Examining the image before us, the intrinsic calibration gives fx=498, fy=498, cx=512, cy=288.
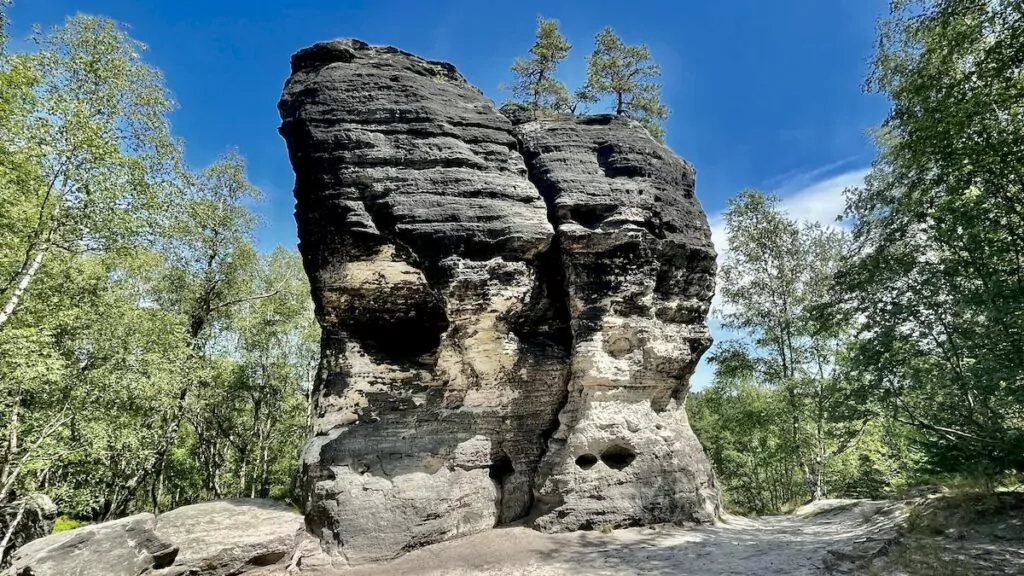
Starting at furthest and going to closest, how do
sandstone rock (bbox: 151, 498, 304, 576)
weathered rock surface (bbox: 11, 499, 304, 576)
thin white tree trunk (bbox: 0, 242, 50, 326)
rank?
1. thin white tree trunk (bbox: 0, 242, 50, 326)
2. sandstone rock (bbox: 151, 498, 304, 576)
3. weathered rock surface (bbox: 11, 499, 304, 576)

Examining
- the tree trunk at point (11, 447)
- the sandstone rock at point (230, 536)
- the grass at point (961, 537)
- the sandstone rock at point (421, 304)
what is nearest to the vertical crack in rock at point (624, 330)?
the sandstone rock at point (421, 304)

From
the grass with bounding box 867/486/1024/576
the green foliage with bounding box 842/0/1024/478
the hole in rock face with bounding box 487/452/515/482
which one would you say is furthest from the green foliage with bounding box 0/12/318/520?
the green foliage with bounding box 842/0/1024/478

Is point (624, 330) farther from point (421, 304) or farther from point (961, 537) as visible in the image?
point (961, 537)

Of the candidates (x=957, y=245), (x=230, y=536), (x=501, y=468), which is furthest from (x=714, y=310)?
(x=230, y=536)

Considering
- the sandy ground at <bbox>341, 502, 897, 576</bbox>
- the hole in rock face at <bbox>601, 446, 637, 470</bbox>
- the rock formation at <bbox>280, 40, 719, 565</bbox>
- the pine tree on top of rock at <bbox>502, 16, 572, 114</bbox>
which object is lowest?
the sandy ground at <bbox>341, 502, 897, 576</bbox>

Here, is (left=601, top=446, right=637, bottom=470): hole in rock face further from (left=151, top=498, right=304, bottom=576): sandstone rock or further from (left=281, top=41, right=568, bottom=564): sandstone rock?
(left=151, top=498, right=304, bottom=576): sandstone rock

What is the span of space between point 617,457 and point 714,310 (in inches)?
385

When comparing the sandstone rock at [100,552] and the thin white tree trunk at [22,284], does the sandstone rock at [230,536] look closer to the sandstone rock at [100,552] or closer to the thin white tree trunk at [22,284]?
the sandstone rock at [100,552]

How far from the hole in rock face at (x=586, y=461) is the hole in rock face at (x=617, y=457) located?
23 centimetres

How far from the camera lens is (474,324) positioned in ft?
32.5

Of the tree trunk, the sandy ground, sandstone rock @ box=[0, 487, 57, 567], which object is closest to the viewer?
the sandy ground

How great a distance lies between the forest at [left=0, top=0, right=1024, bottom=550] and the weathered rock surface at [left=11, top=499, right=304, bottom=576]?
2873mm

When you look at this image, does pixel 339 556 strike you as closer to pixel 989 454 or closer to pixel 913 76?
pixel 989 454

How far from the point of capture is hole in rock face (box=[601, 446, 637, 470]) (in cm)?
1013
